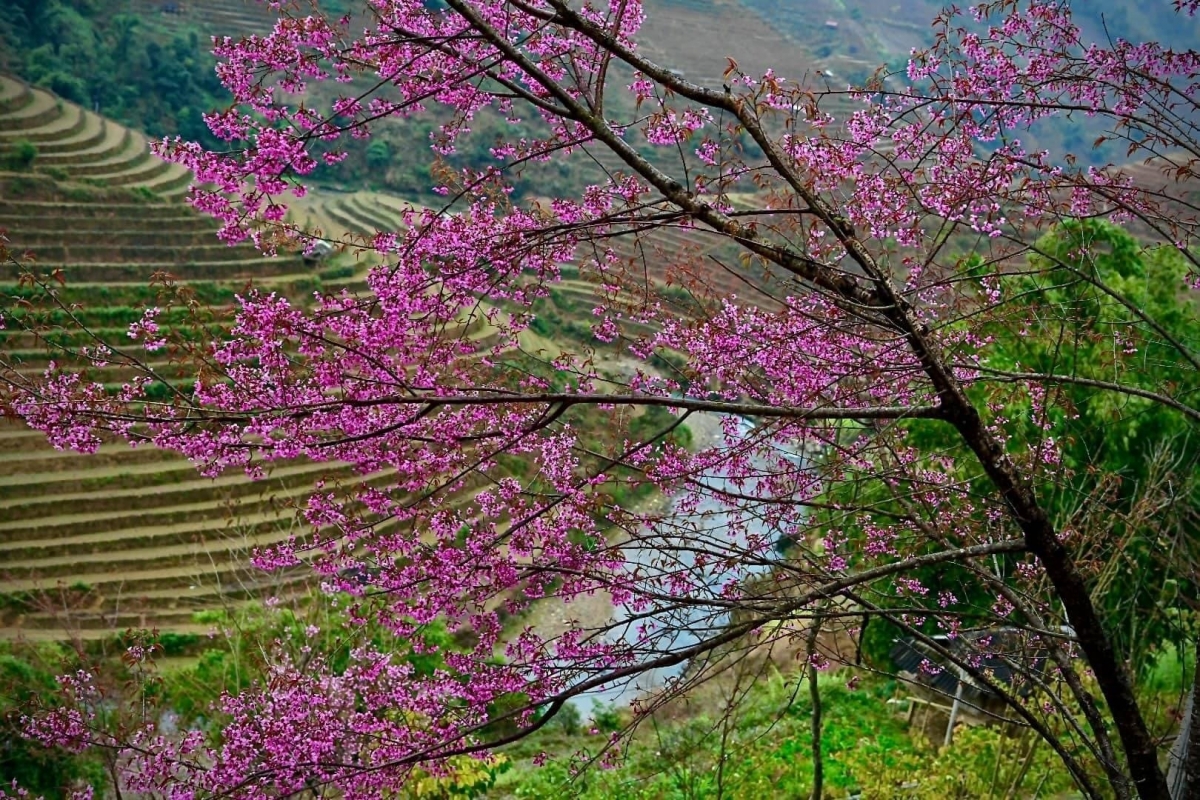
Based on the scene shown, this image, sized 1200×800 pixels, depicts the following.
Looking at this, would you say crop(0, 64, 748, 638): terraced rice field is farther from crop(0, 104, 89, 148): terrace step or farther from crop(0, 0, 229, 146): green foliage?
crop(0, 0, 229, 146): green foliage

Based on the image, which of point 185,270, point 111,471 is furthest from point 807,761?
point 185,270

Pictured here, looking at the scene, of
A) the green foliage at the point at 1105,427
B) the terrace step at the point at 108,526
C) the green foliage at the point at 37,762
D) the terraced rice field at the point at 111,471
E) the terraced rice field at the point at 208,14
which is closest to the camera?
the green foliage at the point at 1105,427

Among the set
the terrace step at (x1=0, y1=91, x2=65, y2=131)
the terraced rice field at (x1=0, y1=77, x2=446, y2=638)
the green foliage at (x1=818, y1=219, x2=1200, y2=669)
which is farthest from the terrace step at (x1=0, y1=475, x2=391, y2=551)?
the terrace step at (x1=0, y1=91, x2=65, y2=131)

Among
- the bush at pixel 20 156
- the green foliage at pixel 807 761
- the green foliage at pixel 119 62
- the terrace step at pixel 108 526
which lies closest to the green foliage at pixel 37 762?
the green foliage at pixel 807 761

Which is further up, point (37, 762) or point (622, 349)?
point (622, 349)

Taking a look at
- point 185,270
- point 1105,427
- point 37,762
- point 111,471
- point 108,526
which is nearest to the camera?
point 1105,427

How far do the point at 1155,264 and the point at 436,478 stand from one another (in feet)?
37.6

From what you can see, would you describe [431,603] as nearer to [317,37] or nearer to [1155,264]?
[317,37]

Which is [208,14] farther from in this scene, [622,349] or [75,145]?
[622,349]

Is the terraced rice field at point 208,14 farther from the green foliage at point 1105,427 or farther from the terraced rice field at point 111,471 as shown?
the green foliage at point 1105,427

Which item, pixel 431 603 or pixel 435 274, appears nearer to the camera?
pixel 435 274

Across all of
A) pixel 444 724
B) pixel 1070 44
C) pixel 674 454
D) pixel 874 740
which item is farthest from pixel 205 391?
pixel 874 740

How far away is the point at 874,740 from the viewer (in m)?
11.6

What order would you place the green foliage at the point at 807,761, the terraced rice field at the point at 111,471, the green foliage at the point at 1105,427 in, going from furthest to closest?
1. the terraced rice field at the point at 111,471
2. the green foliage at the point at 807,761
3. the green foliage at the point at 1105,427
